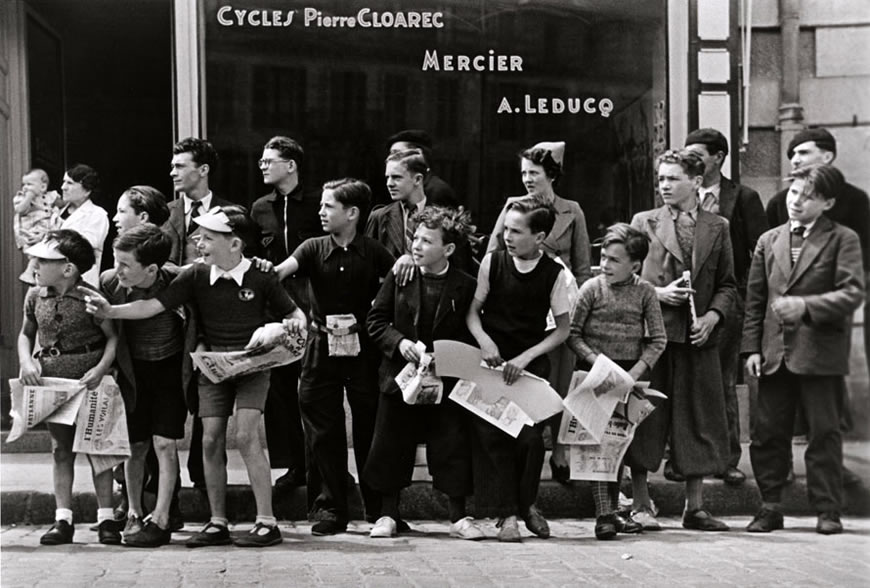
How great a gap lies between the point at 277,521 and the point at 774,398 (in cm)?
258

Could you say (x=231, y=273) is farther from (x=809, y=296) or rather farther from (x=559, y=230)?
(x=809, y=296)

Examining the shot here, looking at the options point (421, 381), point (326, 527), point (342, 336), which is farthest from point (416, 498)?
point (342, 336)

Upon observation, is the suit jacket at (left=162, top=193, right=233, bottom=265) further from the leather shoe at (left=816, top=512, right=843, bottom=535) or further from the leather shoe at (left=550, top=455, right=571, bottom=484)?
the leather shoe at (left=816, top=512, right=843, bottom=535)

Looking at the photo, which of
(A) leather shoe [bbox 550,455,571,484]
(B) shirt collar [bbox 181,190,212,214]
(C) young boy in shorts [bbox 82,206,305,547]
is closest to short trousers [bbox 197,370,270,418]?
(C) young boy in shorts [bbox 82,206,305,547]

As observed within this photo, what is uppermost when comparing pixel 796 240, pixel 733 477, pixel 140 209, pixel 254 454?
pixel 140 209

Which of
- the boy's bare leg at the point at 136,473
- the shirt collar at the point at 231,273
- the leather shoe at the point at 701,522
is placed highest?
Answer: the shirt collar at the point at 231,273

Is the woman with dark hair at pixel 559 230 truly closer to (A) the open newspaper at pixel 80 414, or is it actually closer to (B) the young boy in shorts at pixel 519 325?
(B) the young boy in shorts at pixel 519 325

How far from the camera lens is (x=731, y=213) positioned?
698cm

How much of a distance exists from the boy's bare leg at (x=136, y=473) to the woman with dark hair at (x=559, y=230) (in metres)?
2.02

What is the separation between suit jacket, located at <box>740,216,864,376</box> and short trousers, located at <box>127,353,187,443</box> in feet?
9.19

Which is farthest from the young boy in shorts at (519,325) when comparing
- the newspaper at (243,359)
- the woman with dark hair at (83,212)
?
the woman with dark hair at (83,212)

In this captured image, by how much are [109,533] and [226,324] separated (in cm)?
111

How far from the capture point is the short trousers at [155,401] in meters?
6.18

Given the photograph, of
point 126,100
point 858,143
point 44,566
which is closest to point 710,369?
point 858,143
